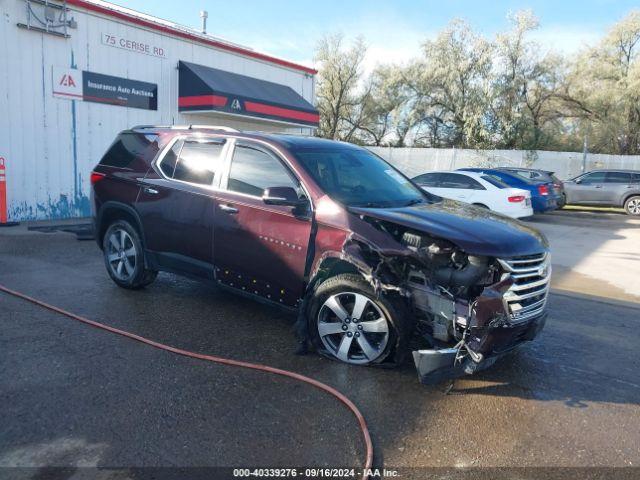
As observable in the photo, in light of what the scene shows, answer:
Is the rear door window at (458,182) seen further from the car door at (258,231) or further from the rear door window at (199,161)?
the car door at (258,231)

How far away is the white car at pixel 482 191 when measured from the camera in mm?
13617

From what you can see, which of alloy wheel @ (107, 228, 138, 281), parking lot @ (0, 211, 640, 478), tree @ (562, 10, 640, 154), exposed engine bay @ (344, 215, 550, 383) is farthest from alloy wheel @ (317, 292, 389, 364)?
tree @ (562, 10, 640, 154)

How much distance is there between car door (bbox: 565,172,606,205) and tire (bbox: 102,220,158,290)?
58.1ft

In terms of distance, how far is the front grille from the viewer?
3.86 meters

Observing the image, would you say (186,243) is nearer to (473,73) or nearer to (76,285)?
(76,285)

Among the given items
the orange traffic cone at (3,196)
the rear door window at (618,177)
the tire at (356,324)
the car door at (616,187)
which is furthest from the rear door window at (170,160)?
the rear door window at (618,177)

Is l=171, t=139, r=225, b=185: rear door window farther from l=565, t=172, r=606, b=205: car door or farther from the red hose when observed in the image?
l=565, t=172, r=606, b=205: car door

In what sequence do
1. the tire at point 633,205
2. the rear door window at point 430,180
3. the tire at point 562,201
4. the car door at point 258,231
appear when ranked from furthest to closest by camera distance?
the tire at point 633,205
the tire at point 562,201
the rear door window at point 430,180
the car door at point 258,231

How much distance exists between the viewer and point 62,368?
13.6 ft

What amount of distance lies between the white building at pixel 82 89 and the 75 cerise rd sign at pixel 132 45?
0.02m

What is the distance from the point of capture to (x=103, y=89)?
43.7 ft

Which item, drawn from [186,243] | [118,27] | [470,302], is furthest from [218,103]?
[470,302]

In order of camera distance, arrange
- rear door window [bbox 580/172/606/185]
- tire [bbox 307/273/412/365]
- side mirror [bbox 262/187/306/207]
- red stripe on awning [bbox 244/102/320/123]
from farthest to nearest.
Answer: rear door window [bbox 580/172/606/185]
red stripe on awning [bbox 244/102/320/123]
side mirror [bbox 262/187/306/207]
tire [bbox 307/273/412/365]

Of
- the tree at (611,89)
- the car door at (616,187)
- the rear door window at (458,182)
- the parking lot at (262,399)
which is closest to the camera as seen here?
the parking lot at (262,399)
